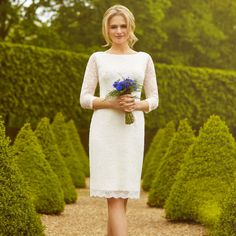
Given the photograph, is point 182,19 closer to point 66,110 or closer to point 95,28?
point 95,28

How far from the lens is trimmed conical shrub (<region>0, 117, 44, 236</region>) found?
5297mm

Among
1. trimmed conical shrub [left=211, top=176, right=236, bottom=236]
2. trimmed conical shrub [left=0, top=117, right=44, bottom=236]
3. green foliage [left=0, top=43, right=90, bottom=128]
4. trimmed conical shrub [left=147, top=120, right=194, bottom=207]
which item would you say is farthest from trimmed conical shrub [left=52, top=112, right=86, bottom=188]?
trimmed conical shrub [left=0, top=117, right=44, bottom=236]

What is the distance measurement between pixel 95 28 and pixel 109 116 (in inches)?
845

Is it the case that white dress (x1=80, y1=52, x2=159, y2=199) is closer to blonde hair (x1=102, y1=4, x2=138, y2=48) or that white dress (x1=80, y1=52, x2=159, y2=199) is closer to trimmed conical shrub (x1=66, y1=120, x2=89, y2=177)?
blonde hair (x1=102, y1=4, x2=138, y2=48)

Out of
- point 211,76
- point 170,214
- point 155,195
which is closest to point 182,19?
point 211,76

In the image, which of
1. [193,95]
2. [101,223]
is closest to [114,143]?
[101,223]

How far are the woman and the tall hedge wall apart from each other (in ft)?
48.3

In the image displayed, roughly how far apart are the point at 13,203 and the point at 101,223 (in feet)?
11.6

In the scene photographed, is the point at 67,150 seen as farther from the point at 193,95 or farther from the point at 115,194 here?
the point at 193,95

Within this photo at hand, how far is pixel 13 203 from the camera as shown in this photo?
5.36 metres

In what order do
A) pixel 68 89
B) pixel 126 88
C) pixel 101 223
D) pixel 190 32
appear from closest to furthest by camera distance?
pixel 126 88, pixel 101 223, pixel 68 89, pixel 190 32

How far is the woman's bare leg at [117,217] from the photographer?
484cm

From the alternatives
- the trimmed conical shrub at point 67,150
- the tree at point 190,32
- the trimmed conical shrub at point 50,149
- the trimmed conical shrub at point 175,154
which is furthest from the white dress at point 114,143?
the tree at point 190,32

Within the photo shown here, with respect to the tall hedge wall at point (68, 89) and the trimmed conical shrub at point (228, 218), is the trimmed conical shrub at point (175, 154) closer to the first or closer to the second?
the trimmed conical shrub at point (228, 218)
